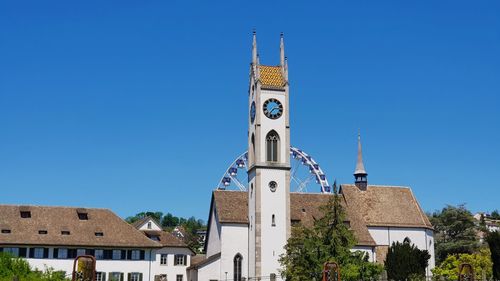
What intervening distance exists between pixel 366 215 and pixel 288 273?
20.3 meters

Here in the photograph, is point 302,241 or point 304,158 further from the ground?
point 304,158

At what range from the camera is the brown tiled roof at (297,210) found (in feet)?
243

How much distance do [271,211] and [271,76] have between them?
1535 cm

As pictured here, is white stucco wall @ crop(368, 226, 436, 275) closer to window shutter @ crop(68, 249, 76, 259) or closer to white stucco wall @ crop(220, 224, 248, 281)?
white stucco wall @ crop(220, 224, 248, 281)

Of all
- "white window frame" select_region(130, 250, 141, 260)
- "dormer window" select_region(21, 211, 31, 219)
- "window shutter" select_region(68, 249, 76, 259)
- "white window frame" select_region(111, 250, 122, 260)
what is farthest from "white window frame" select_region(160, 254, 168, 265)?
"dormer window" select_region(21, 211, 31, 219)

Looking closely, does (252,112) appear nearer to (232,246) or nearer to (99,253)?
(232,246)

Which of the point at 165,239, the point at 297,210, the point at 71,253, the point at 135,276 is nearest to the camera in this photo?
the point at 71,253

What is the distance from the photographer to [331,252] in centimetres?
5875

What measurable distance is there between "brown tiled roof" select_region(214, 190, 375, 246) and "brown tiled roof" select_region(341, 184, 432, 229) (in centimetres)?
177

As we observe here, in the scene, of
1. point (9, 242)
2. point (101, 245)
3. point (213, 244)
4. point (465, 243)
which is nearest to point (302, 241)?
point (213, 244)

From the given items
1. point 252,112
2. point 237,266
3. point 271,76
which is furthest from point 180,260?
point 271,76

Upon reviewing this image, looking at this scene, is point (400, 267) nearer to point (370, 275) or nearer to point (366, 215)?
point (370, 275)

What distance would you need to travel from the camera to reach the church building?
71812 mm

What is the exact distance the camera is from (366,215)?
262 ft
